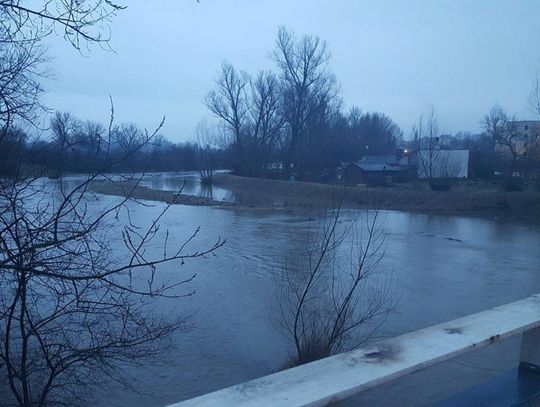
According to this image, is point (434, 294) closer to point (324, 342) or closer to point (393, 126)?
point (324, 342)

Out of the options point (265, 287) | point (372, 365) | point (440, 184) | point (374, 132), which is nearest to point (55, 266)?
point (372, 365)

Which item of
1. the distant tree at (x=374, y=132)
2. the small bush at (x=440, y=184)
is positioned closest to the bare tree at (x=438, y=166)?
the small bush at (x=440, y=184)

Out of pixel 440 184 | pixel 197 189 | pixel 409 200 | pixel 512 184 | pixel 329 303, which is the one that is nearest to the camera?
pixel 329 303

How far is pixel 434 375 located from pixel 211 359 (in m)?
3.17

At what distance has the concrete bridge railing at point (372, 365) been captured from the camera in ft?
5.22

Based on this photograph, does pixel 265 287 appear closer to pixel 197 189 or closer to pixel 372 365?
pixel 372 365

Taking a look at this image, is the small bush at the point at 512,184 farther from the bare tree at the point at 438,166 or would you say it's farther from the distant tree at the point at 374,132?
the distant tree at the point at 374,132

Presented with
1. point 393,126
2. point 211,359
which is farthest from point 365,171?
point 393,126

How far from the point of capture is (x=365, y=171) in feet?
162

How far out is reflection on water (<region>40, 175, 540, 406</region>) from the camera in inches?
298

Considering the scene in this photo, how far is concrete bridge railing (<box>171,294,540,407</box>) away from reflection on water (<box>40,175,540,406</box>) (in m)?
4.60

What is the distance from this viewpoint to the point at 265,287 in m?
12.3

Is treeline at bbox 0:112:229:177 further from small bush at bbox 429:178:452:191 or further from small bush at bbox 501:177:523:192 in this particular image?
small bush at bbox 429:178:452:191

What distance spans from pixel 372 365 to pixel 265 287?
34.5 ft
